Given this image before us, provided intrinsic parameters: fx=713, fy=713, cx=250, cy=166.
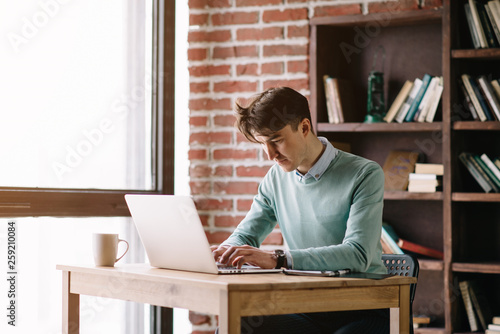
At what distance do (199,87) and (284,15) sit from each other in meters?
0.55

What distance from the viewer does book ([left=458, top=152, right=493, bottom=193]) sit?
314 centimetres

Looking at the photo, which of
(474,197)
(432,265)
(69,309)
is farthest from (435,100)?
(69,309)

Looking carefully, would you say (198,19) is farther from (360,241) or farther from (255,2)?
(360,241)

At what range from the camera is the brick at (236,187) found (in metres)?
3.46

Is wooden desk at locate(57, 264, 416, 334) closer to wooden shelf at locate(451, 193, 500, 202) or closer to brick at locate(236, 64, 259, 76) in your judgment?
wooden shelf at locate(451, 193, 500, 202)

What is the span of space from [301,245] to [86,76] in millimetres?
1298

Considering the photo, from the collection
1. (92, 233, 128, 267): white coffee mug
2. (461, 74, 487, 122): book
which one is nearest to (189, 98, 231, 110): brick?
(461, 74, 487, 122): book

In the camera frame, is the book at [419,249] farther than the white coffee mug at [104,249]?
Yes

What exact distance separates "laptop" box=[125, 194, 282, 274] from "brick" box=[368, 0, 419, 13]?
5.51 feet

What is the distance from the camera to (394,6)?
3266 mm

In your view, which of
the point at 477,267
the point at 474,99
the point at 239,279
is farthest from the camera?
the point at 474,99

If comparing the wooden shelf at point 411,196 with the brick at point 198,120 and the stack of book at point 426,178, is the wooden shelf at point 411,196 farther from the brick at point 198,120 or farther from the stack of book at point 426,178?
the brick at point 198,120

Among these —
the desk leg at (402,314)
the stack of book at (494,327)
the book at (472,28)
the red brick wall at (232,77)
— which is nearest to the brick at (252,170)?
the red brick wall at (232,77)

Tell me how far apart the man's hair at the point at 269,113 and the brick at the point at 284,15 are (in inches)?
47.9
